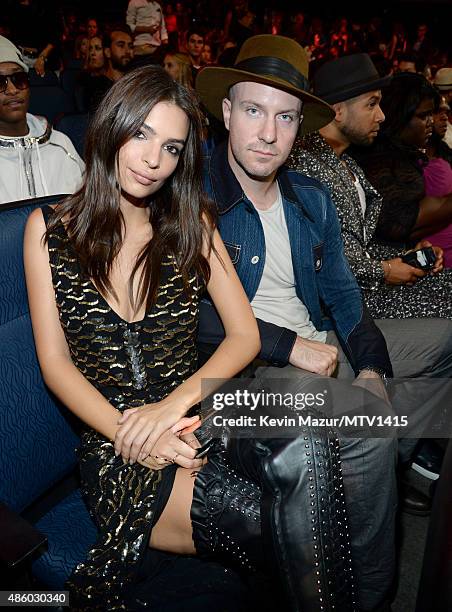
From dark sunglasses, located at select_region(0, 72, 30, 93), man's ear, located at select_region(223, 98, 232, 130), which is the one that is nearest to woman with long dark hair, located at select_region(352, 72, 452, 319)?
man's ear, located at select_region(223, 98, 232, 130)

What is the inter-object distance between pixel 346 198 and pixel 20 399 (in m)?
1.37

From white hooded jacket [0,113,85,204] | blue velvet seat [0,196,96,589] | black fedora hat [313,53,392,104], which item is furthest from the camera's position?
black fedora hat [313,53,392,104]

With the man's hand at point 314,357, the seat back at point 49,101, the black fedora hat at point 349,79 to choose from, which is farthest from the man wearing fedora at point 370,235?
the seat back at point 49,101

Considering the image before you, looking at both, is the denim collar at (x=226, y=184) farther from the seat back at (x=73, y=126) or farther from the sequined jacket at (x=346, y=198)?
the seat back at (x=73, y=126)

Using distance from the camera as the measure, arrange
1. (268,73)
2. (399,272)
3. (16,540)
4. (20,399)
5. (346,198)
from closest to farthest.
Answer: (16,540) → (20,399) → (268,73) → (346,198) → (399,272)

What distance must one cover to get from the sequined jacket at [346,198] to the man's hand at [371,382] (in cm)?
57

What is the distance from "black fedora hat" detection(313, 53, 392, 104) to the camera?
7.82 feet

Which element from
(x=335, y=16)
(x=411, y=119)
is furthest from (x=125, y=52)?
(x=335, y=16)

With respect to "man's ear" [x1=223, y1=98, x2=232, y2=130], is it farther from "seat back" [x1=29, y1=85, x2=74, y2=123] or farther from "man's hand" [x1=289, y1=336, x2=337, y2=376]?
"seat back" [x1=29, y1=85, x2=74, y2=123]

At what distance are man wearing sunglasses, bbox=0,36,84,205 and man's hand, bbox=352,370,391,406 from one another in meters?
1.26

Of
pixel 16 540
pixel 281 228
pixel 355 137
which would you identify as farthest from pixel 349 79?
pixel 16 540

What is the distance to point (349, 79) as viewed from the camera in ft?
7.89

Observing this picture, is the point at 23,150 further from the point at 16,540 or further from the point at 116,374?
the point at 16,540

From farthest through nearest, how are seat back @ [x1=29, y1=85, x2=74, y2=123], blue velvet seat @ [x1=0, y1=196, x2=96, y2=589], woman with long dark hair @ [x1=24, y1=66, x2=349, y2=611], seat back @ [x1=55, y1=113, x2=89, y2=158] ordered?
1. seat back @ [x1=29, y1=85, x2=74, y2=123]
2. seat back @ [x1=55, y1=113, x2=89, y2=158]
3. blue velvet seat @ [x1=0, y1=196, x2=96, y2=589]
4. woman with long dark hair @ [x1=24, y1=66, x2=349, y2=611]
